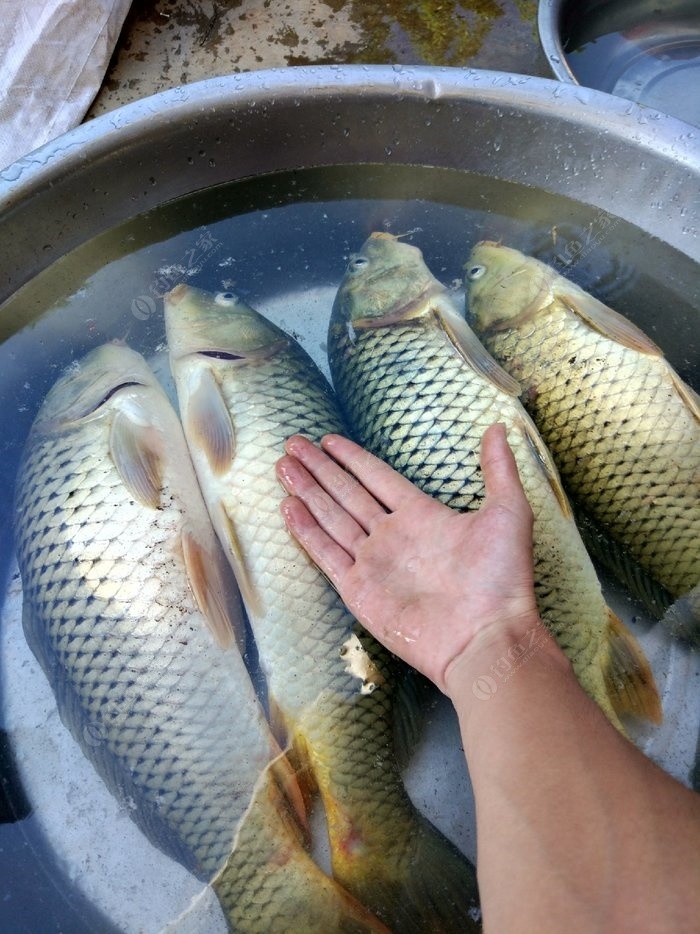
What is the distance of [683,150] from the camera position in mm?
1634

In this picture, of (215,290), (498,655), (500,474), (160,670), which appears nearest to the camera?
(498,655)

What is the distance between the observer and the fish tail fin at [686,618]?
5.12 feet

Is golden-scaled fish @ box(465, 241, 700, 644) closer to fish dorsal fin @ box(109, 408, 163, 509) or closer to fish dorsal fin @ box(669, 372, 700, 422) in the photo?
fish dorsal fin @ box(669, 372, 700, 422)

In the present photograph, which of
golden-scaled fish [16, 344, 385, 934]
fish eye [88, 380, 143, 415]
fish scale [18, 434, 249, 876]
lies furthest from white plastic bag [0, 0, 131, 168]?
fish scale [18, 434, 249, 876]

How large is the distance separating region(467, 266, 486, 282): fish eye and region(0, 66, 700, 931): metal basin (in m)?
0.16

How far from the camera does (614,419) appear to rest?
1609mm

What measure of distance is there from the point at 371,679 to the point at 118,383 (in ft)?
3.11

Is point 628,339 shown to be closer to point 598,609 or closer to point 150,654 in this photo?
point 598,609

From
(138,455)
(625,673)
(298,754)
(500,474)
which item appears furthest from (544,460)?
(138,455)

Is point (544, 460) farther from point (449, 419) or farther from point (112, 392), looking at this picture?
point (112, 392)

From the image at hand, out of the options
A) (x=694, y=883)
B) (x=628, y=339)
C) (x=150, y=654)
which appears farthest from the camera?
(x=628, y=339)

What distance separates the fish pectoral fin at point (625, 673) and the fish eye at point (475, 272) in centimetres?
98

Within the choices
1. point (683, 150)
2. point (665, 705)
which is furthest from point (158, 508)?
point (683, 150)

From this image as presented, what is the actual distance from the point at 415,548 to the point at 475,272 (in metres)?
0.89
